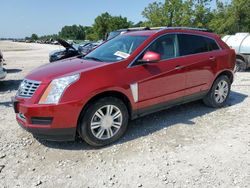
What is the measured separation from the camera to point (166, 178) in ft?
10.9

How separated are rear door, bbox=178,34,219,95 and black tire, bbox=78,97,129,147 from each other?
1.56 m

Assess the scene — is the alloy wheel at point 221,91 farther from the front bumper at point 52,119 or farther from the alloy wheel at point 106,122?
the front bumper at point 52,119

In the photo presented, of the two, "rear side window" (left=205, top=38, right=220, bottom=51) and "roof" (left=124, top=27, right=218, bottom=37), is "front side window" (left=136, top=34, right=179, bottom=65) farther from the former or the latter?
"rear side window" (left=205, top=38, right=220, bottom=51)

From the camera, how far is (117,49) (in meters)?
4.78

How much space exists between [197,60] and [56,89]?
2.82 meters

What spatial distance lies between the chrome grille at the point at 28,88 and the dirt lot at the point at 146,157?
84 centimetres

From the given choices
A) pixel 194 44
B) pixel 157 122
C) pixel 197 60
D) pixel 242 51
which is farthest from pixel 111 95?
pixel 242 51

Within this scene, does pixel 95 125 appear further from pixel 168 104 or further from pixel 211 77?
pixel 211 77

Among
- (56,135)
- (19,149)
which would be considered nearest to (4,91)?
(19,149)

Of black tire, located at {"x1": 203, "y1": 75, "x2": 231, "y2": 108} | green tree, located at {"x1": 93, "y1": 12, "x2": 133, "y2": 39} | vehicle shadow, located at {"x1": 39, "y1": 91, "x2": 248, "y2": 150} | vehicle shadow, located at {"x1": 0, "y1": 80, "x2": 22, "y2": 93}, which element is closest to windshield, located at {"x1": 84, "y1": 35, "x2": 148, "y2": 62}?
vehicle shadow, located at {"x1": 39, "y1": 91, "x2": 248, "y2": 150}

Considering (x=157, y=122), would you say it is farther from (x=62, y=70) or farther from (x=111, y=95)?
(x=62, y=70)

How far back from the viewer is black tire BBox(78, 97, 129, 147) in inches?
154

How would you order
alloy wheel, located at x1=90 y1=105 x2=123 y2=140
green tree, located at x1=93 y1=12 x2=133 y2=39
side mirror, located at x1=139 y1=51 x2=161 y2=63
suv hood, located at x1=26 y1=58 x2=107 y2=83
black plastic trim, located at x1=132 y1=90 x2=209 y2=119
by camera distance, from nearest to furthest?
1. suv hood, located at x1=26 y1=58 x2=107 y2=83
2. alloy wheel, located at x1=90 y1=105 x2=123 y2=140
3. side mirror, located at x1=139 y1=51 x2=161 y2=63
4. black plastic trim, located at x1=132 y1=90 x2=209 y2=119
5. green tree, located at x1=93 y1=12 x2=133 y2=39

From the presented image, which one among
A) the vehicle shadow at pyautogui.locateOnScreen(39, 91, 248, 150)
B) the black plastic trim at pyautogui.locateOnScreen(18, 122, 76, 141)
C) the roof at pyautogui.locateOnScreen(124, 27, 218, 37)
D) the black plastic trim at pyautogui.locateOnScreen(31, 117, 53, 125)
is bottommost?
the vehicle shadow at pyautogui.locateOnScreen(39, 91, 248, 150)
